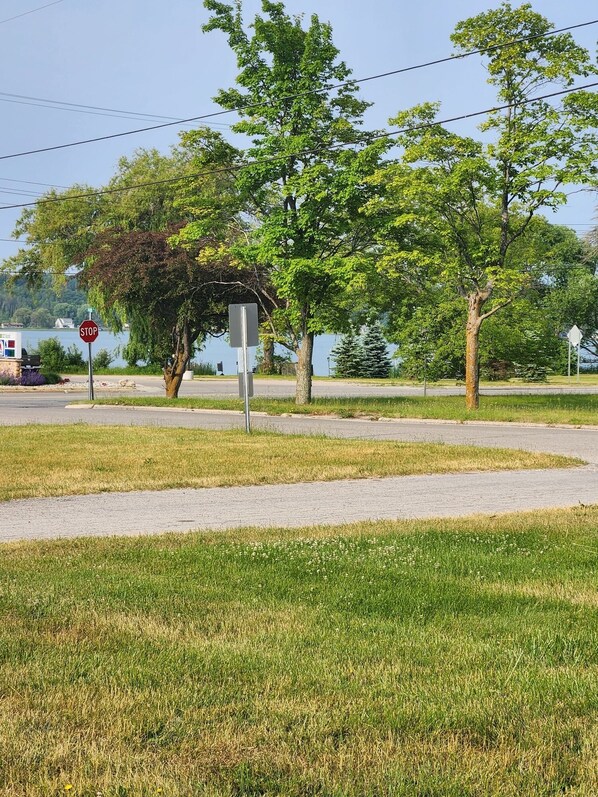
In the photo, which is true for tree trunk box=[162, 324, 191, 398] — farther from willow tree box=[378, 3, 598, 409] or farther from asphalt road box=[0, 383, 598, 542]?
asphalt road box=[0, 383, 598, 542]

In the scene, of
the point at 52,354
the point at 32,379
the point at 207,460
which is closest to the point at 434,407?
the point at 207,460

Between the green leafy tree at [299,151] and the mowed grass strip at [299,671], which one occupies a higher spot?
the green leafy tree at [299,151]

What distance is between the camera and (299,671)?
5227 mm

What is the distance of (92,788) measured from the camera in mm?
3820

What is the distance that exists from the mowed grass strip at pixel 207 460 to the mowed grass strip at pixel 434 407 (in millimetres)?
8463

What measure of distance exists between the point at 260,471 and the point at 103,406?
21.3 meters

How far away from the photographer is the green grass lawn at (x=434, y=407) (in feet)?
89.5

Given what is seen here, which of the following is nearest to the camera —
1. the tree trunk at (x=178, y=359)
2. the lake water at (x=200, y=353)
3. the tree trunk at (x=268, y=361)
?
the tree trunk at (x=178, y=359)

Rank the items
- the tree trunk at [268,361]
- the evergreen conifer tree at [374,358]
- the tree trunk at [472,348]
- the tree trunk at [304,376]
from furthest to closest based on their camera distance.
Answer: the tree trunk at [268,361] → the evergreen conifer tree at [374,358] → the tree trunk at [304,376] → the tree trunk at [472,348]

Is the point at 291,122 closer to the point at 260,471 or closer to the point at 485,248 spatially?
the point at 485,248

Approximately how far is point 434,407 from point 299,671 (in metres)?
26.0

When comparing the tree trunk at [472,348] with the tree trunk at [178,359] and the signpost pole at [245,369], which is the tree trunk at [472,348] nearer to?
the signpost pole at [245,369]

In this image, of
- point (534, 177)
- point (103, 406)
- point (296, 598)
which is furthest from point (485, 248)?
point (296, 598)

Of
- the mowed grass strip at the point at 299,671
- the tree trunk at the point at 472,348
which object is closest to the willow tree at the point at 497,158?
the tree trunk at the point at 472,348
